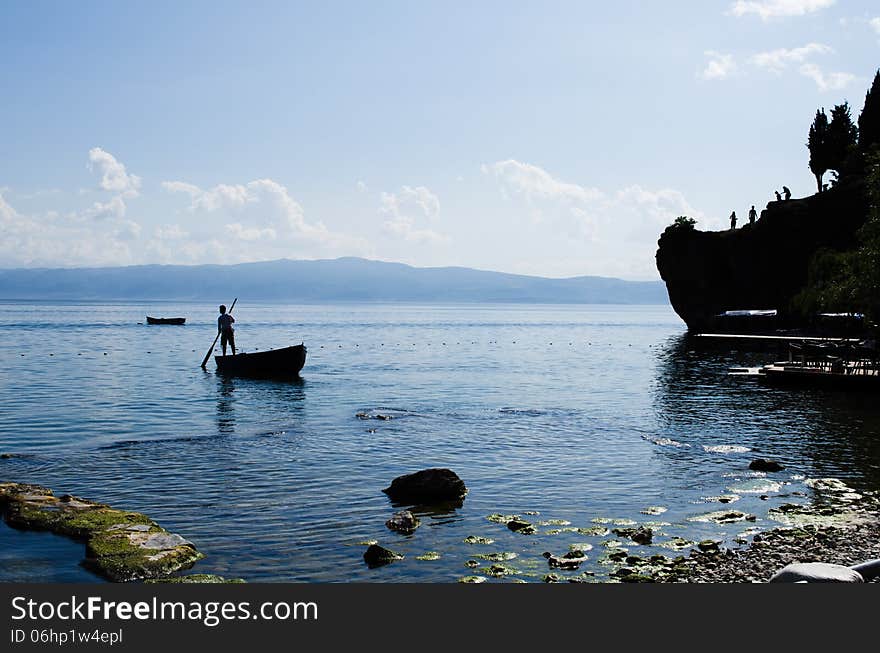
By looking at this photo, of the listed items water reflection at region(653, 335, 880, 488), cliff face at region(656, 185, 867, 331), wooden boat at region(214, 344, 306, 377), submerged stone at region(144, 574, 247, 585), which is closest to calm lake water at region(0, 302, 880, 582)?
water reflection at region(653, 335, 880, 488)

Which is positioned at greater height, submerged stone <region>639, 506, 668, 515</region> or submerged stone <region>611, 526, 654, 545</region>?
submerged stone <region>611, 526, 654, 545</region>

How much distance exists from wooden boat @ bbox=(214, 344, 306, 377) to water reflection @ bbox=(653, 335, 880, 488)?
2216 centimetres

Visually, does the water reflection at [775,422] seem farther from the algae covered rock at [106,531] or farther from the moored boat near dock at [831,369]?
the algae covered rock at [106,531]

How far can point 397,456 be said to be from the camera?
83.0 ft

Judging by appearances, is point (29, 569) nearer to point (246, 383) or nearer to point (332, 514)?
point (332, 514)

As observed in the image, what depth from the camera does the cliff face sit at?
95438 millimetres

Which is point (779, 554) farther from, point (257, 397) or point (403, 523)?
point (257, 397)

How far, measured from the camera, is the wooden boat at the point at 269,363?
166ft

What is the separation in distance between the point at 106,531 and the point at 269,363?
35.3m

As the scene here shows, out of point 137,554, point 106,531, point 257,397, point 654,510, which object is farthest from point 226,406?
point 654,510

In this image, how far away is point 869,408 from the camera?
3509 cm

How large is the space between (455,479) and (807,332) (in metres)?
78.3

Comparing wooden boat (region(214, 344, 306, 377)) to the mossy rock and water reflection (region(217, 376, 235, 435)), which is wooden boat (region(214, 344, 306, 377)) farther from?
the mossy rock

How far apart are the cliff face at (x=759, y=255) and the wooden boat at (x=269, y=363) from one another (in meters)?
61.1
